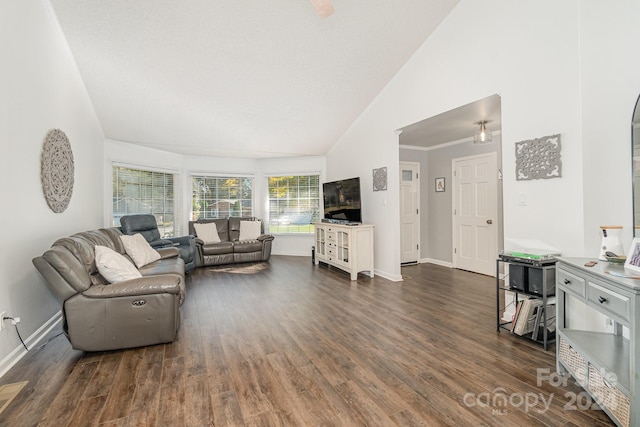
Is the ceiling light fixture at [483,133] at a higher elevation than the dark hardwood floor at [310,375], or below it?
higher

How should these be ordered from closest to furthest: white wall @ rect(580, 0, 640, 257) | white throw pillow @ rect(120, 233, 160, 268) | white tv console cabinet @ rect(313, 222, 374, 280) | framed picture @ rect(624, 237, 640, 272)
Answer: framed picture @ rect(624, 237, 640, 272) → white wall @ rect(580, 0, 640, 257) → white throw pillow @ rect(120, 233, 160, 268) → white tv console cabinet @ rect(313, 222, 374, 280)

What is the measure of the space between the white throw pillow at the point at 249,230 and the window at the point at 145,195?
1.46 meters

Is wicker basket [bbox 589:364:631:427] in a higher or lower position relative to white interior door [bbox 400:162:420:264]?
lower

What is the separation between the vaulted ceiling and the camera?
2.96 metres

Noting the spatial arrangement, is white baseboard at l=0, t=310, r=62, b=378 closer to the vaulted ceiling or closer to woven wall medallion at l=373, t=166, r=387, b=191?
the vaulted ceiling

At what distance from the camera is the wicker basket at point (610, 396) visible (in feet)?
4.48

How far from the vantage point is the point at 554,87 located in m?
2.37

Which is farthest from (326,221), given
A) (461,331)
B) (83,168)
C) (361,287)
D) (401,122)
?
(83,168)

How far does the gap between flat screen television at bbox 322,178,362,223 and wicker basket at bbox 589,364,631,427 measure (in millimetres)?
3346

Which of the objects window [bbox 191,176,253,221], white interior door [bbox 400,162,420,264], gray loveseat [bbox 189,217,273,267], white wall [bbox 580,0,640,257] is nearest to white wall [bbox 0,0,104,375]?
gray loveseat [bbox 189,217,273,267]

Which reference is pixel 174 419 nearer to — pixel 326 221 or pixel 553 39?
pixel 553 39

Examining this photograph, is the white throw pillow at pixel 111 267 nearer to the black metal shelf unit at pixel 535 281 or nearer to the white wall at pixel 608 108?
the black metal shelf unit at pixel 535 281

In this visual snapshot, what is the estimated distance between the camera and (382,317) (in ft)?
9.70

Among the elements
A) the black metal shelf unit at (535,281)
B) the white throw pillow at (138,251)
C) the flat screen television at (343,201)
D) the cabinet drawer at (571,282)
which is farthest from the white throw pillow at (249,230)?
the cabinet drawer at (571,282)
